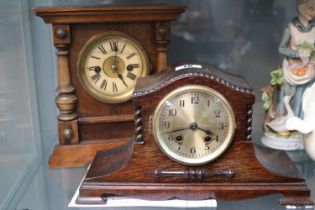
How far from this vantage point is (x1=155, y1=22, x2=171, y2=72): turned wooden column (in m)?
0.98

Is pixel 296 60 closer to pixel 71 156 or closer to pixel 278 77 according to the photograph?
pixel 278 77

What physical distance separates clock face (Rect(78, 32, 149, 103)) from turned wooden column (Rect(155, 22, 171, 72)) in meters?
0.03

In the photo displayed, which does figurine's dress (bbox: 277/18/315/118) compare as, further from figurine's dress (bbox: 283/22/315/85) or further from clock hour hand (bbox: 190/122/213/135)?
clock hour hand (bbox: 190/122/213/135)

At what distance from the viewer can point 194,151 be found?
778 millimetres

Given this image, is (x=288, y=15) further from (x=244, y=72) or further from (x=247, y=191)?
(x=247, y=191)

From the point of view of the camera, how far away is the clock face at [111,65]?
982mm

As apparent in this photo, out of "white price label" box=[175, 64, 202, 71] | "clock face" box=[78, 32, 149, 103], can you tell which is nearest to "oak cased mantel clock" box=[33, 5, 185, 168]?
"clock face" box=[78, 32, 149, 103]

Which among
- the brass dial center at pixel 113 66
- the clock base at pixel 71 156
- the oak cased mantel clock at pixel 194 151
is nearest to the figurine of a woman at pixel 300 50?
the oak cased mantel clock at pixel 194 151

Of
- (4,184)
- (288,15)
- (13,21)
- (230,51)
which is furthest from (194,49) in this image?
(4,184)

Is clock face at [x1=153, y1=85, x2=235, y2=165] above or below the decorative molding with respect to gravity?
below

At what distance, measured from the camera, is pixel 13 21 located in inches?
41.1

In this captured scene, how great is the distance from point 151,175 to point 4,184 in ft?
1.08

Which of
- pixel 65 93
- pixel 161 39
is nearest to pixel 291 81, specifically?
pixel 161 39

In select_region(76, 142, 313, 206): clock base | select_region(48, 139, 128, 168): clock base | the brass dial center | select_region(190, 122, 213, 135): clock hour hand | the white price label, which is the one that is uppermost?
the white price label
